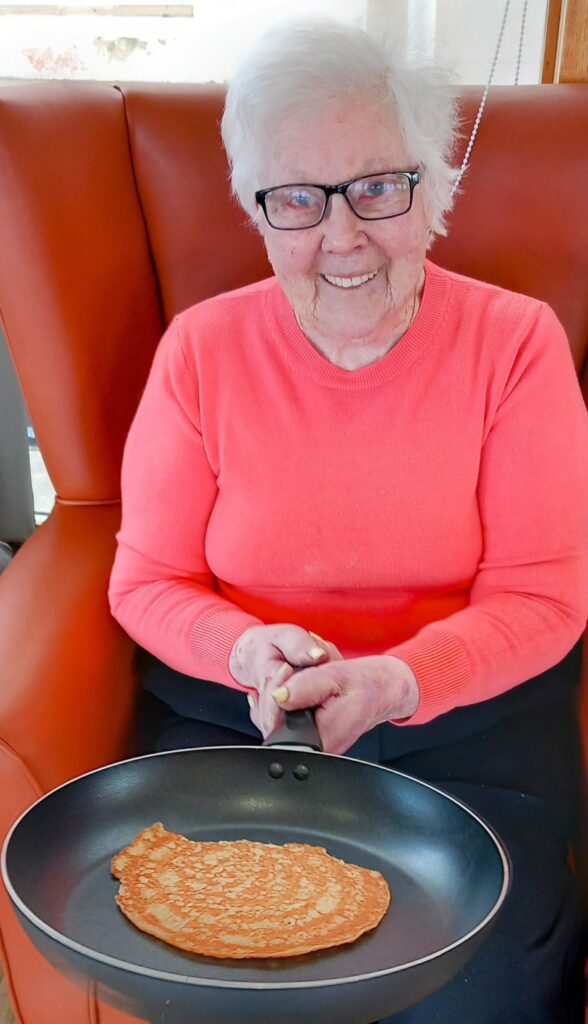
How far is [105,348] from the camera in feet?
4.89

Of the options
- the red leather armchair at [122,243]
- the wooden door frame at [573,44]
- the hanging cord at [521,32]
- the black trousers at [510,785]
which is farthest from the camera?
the hanging cord at [521,32]

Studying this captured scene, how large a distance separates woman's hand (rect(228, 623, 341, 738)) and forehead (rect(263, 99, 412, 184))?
0.49 meters

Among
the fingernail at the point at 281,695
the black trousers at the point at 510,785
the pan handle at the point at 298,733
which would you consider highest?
the fingernail at the point at 281,695

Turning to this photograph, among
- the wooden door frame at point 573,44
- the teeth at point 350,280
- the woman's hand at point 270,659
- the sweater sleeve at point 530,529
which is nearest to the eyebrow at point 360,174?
the teeth at point 350,280

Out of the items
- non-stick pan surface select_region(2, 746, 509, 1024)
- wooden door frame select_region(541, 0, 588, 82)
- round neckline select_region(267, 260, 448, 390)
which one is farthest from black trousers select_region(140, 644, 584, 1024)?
wooden door frame select_region(541, 0, 588, 82)

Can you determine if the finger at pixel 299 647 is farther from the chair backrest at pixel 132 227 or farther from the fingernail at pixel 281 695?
the chair backrest at pixel 132 227

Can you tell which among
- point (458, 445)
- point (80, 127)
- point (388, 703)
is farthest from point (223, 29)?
point (388, 703)

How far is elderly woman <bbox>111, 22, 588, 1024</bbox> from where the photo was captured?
3.78ft

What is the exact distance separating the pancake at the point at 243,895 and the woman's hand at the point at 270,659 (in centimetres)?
14

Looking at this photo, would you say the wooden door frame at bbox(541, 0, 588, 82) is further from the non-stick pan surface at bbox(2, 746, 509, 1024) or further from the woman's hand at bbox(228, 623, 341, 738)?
the non-stick pan surface at bbox(2, 746, 509, 1024)

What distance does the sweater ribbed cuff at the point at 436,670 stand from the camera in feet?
3.76

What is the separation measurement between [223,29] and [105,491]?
983mm

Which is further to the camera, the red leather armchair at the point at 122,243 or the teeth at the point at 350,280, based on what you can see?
the red leather armchair at the point at 122,243

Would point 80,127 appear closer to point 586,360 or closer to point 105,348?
point 105,348
